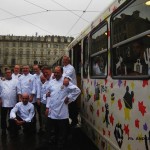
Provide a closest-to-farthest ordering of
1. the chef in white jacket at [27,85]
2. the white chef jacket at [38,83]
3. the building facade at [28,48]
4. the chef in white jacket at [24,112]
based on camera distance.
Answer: the chef in white jacket at [24,112] → the white chef jacket at [38,83] → the chef in white jacket at [27,85] → the building facade at [28,48]

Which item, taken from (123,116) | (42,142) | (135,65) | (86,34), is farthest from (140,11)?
(42,142)

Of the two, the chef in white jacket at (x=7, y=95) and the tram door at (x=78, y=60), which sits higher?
the tram door at (x=78, y=60)

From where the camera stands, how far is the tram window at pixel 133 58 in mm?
4816

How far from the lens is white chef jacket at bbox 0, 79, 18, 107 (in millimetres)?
10797

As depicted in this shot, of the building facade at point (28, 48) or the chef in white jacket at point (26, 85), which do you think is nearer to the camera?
the chef in white jacket at point (26, 85)

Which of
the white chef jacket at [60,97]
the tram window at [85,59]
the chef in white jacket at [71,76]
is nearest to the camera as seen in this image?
the white chef jacket at [60,97]

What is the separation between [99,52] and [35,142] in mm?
3330

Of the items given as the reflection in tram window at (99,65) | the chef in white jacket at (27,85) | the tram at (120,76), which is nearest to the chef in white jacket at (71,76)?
the tram at (120,76)

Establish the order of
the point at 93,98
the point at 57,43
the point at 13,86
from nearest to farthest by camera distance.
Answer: the point at 93,98 < the point at 13,86 < the point at 57,43

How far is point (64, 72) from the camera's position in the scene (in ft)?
30.4

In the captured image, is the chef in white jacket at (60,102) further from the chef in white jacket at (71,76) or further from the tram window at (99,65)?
the chef in white jacket at (71,76)

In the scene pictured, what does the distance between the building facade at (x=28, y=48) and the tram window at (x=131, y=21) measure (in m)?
108

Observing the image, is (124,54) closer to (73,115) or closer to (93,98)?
(93,98)

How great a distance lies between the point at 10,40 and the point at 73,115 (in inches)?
4321
